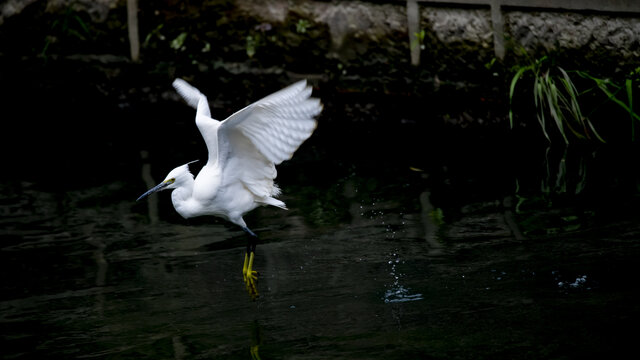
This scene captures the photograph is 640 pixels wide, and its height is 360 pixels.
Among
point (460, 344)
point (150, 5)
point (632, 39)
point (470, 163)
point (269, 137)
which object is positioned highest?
point (150, 5)

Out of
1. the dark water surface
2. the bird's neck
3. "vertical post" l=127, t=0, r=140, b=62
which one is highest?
"vertical post" l=127, t=0, r=140, b=62

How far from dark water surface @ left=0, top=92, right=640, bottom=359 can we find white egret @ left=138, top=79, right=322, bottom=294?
0.41 m

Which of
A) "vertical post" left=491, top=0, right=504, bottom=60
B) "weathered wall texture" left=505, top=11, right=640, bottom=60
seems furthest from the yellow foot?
"weathered wall texture" left=505, top=11, right=640, bottom=60

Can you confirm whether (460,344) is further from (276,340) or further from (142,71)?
(142,71)

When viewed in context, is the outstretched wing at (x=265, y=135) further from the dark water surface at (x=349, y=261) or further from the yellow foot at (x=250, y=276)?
the dark water surface at (x=349, y=261)

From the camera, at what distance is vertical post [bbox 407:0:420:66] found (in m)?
8.40

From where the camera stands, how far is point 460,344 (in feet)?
13.0

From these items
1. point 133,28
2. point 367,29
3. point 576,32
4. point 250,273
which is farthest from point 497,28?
point 250,273

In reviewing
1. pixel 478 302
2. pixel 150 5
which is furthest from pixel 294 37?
pixel 478 302

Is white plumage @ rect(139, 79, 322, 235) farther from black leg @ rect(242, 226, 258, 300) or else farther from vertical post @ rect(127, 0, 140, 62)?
vertical post @ rect(127, 0, 140, 62)

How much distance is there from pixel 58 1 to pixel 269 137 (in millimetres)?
5478

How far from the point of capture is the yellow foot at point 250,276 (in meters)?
4.70

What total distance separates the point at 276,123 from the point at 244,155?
1.73 ft

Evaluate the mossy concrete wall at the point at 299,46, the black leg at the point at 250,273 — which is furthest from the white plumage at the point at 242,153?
the mossy concrete wall at the point at 299,46
